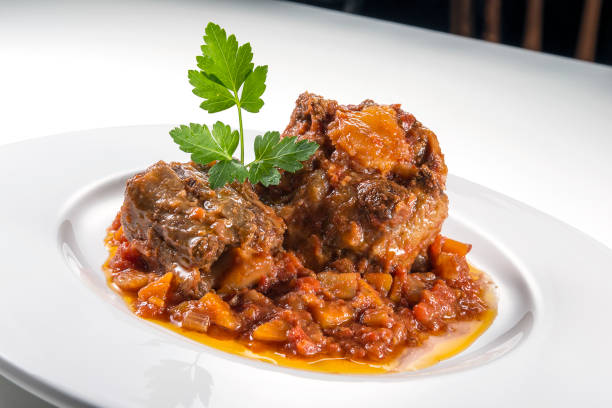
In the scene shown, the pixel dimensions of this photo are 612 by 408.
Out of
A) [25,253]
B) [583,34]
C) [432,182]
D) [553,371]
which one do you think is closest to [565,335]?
[553,371]

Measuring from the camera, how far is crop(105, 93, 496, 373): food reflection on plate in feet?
14.6

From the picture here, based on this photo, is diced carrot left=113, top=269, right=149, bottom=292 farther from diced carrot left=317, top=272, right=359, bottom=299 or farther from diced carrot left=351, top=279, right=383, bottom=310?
diced carrot left=351, top=279, right=383, bottom=310

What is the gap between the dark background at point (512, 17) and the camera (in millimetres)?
12625

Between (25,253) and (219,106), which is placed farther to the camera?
(219,106)

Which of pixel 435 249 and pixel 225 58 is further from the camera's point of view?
pixel 435 249

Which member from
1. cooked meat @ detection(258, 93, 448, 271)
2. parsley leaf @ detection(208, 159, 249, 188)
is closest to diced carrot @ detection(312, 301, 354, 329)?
cooked meat @ detection(258, 93, 448, 271)

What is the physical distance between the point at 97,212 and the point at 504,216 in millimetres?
3408

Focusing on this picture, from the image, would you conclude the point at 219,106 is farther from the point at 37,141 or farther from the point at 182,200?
the point at 37,141

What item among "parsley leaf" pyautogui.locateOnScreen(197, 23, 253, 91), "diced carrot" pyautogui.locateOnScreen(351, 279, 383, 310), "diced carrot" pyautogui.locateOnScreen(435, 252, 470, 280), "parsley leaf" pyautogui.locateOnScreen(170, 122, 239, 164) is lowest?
"diced carrot" pyautogui.locateOnScreen(435, 252, 470, 280)

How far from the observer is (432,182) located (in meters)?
5.11

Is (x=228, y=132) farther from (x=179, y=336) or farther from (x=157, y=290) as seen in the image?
(x=179, y=336)

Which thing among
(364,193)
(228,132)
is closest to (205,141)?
(228,132)

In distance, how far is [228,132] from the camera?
481cm

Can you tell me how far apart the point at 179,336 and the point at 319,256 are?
3.99 feet
